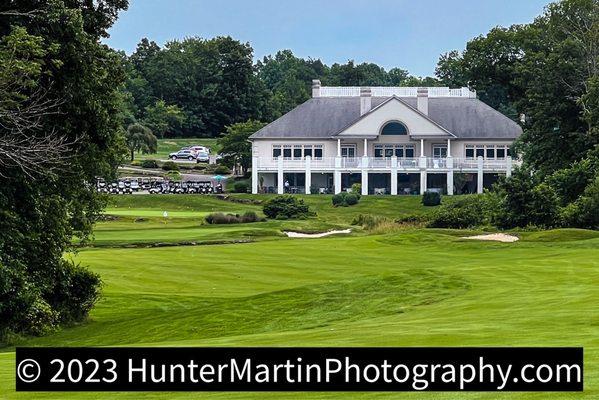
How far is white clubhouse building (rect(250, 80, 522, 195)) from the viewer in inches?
3639

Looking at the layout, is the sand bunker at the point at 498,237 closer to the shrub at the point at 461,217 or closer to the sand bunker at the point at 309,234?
the shrub at the point at 461,217

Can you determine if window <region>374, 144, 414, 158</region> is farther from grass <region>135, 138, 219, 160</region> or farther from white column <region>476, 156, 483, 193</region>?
grass <region>135, 138, 219, 160</region>

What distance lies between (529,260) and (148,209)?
47.2 m

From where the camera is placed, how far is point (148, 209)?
78500 millimetres

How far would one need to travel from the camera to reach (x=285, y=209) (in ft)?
227

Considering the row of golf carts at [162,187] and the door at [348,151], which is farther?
the door at [348,151]

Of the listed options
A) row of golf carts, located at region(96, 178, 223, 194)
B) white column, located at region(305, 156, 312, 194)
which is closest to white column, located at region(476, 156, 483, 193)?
white column, located at region(305, 156, 312, 194)

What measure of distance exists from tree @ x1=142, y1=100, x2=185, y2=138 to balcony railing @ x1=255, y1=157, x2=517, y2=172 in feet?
125

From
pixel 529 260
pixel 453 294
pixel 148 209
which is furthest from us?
pixel 148 209

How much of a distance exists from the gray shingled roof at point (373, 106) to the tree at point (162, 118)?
3252cm

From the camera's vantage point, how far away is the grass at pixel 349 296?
1742cm

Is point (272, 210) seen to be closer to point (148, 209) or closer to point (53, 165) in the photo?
point (148, 209)

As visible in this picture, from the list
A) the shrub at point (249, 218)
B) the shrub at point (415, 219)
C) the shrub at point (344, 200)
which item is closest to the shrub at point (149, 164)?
the shrub at point (344, 200)

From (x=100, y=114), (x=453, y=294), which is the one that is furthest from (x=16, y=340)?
(x=453, y=294)
